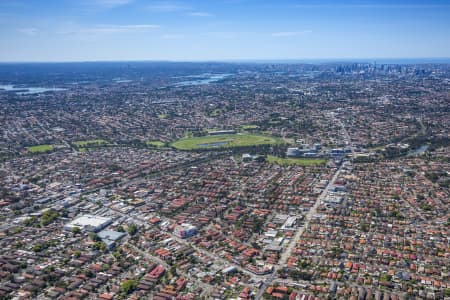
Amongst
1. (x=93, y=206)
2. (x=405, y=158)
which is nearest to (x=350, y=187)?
(x=405, y=158)

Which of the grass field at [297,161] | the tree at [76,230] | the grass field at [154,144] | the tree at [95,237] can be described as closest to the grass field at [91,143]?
the grass field at [154,144]

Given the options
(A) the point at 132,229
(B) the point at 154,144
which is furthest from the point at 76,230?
(B) the point at 154,144

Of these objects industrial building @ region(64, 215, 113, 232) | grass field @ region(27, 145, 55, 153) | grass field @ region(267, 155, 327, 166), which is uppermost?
grass field @ region(27, 145, 55, 153)

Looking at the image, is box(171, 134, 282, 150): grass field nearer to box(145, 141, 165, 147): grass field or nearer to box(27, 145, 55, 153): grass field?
box(145, 141, 165, 147): grass field

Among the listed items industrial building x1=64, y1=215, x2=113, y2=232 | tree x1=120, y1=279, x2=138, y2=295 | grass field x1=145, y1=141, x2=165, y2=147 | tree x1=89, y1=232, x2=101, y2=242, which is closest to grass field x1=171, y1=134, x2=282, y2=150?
grass field x1=145, y1=141, x2=165, y2=147

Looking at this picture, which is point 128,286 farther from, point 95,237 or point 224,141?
point 224,141
